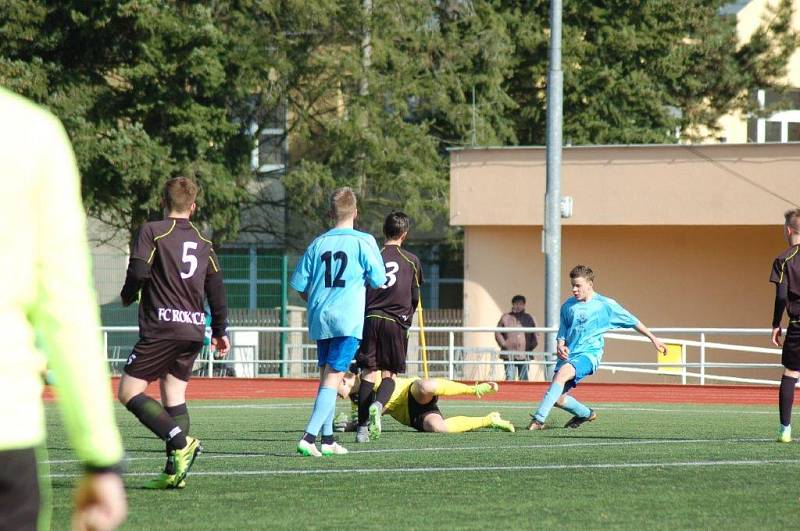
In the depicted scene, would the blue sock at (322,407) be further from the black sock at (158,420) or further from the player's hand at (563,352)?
the player's hand at (563,352)

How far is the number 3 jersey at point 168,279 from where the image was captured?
805 centimetres

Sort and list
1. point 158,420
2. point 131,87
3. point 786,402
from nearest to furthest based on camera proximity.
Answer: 1. point 158,420
2. point 786,402
3. point 131,87

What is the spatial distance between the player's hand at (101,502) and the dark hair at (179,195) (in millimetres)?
5651

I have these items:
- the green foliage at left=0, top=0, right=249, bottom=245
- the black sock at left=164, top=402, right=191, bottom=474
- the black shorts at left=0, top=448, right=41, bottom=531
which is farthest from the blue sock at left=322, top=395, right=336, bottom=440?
the green foliage at left=0, top=0, right=249, bottom=245

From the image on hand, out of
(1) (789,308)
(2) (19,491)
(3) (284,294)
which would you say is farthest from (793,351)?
(3) (284,294)

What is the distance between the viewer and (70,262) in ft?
8.46

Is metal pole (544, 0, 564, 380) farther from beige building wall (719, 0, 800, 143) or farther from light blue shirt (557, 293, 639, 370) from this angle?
beige building wall (719, 0, 800, 143)

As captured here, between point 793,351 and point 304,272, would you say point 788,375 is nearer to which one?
point 793,351

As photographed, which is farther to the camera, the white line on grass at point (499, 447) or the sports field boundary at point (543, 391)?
the sports field boundary at point (543, 391)

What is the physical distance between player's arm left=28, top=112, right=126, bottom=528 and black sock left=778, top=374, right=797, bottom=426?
9262 millimetres

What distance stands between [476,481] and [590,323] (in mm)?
5074

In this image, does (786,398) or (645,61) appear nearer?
(786,398)

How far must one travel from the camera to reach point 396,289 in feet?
38.7

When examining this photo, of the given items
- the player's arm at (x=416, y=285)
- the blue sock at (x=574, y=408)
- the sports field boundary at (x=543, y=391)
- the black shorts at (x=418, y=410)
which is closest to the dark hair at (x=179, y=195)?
the player's arm at (x=416, y=285)
